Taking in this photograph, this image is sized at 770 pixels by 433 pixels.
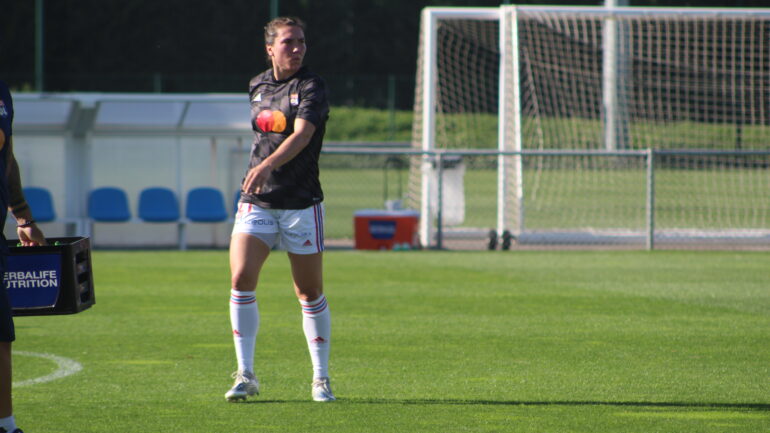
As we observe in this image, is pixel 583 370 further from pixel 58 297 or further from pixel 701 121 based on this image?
pixel 701 121

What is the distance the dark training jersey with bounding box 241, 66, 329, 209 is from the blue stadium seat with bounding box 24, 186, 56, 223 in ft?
36.7

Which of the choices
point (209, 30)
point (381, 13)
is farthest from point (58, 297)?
point (381, 13)

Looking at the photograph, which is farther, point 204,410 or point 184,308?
point 184,308

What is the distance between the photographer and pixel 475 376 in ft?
23.3

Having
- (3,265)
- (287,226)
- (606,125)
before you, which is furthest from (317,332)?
(606,125)

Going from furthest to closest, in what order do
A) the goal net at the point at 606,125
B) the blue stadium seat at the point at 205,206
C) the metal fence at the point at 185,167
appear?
the goal net at the point at 606,125
the metal fence at the point at 185,167
the blue stadium seat at the point at 205,206

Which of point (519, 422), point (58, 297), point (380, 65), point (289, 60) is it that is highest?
point (380, 65)

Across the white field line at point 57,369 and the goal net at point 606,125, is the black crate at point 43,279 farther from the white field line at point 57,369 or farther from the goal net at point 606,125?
the goal net at point 606,125

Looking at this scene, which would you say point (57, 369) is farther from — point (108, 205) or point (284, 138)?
point (108, 205)

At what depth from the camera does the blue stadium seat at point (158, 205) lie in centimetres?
1716

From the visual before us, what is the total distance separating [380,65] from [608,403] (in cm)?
4501

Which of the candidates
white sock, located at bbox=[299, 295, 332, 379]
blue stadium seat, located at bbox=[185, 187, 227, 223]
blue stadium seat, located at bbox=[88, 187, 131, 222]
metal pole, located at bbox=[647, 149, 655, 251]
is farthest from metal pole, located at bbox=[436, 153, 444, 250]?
white sock, located at bbox=[299, 295, 332, 379]

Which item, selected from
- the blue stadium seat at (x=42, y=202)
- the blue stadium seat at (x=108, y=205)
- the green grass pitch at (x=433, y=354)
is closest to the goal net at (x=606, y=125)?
the green grass pitch at (x=433, y=354)

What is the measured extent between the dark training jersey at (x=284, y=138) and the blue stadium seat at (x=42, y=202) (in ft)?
36.7
